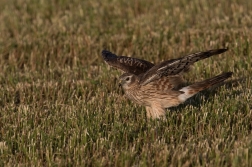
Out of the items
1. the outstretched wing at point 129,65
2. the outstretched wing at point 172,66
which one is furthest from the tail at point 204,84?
the outstretched wing at point 129,65

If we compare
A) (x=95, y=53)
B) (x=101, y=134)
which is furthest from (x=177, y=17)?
(x=101, y=134)

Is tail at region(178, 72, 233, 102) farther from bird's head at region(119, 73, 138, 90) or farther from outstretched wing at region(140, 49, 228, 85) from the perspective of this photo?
bird's head at region(119, 73, 138, 90)

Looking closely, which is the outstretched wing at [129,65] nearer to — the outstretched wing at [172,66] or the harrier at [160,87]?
the harrier at [160,87]

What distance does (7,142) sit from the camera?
279 inches

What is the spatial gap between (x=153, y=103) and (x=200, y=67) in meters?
2.06

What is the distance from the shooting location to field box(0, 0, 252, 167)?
6656 millimetres

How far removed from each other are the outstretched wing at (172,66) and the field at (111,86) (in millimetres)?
619

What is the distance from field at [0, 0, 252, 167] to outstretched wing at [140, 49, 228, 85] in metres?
0.62

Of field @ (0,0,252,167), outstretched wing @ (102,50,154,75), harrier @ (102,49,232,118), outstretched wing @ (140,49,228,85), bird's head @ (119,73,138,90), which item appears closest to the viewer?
field @ (0,0,252,167)

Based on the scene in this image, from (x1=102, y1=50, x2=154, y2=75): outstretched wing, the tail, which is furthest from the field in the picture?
(x1=102, y1=50, x2=154, y2=75): outstretched wing

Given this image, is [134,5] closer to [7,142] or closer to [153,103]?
[153,103]

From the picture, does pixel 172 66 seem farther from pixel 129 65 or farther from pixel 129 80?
pixel 129 65

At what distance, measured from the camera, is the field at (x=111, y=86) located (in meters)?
6.66

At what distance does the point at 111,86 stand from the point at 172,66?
2.26 metres
